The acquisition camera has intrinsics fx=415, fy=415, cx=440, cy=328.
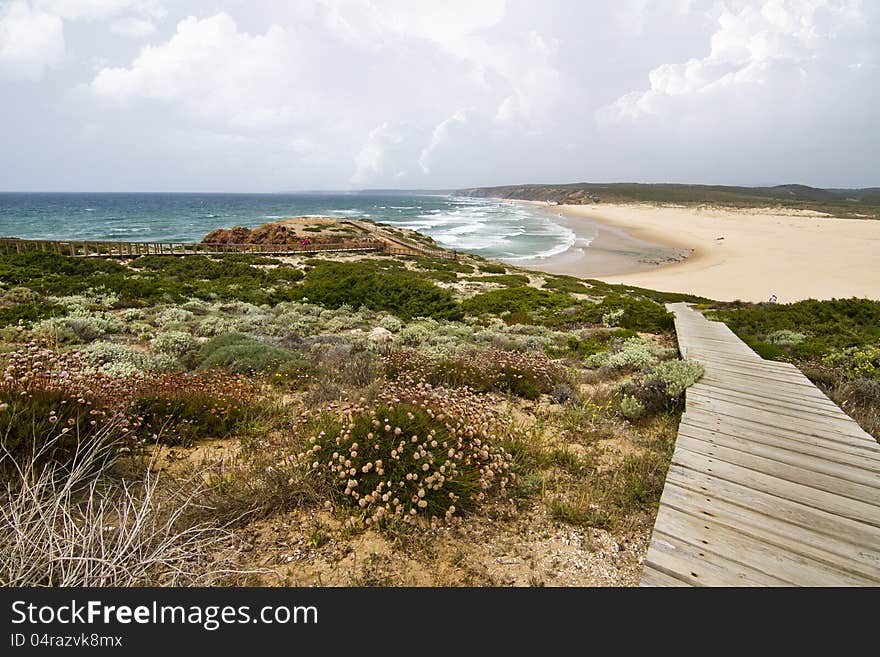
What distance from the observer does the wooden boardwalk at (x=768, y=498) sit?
2451mm

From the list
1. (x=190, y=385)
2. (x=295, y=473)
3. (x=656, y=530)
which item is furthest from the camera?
(x=190, y=385)

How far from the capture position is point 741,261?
110ft

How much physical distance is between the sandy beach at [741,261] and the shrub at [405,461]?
23.6 m

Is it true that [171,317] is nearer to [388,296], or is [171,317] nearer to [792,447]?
[388,296]

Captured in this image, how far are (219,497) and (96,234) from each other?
223 feet

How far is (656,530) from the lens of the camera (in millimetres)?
2746

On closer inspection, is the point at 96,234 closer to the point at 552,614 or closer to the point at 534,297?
the point at 534,297

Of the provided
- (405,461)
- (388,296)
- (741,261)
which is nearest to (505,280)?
(388,296)

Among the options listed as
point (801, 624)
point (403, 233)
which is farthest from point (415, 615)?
point (403, 233)

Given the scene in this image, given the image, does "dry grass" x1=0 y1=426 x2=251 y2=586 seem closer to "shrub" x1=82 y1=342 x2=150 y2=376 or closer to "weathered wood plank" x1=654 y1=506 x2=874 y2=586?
"weathered wood plank" x1=654 y1=506 x2=874 y2=586

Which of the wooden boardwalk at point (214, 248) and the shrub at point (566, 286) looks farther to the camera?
the wooden boardwalk at point (214, 248)

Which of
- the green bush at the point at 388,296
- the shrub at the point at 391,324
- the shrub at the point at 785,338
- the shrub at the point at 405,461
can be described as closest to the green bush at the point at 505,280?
the green bush at the point at 388,296

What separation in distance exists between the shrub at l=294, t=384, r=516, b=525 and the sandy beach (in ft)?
77.5

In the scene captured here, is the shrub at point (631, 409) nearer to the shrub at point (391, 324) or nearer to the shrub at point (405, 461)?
the shrub at point (405, 461)
